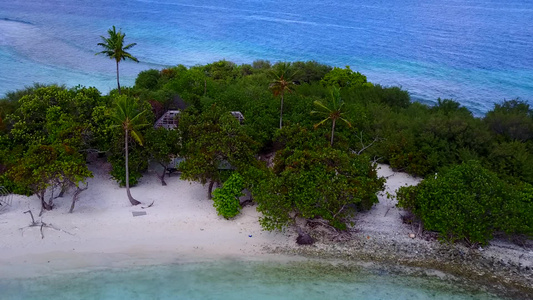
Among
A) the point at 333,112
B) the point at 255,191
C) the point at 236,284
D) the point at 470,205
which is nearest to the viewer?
the point at 236,284

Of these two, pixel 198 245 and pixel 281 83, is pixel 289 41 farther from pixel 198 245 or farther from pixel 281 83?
pixel 198 245

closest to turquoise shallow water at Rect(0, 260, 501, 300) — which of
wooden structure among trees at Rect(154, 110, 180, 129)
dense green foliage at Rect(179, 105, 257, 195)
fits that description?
dense green foliage at Rect(179, 105, 257, 195)

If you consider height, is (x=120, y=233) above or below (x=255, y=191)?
below

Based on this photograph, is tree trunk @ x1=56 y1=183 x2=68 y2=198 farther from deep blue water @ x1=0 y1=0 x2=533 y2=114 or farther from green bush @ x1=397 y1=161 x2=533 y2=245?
deep blue water @ x1=0 y1=0 x2=533 y2=114

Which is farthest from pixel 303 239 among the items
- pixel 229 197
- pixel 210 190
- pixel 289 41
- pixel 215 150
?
pixel 289 41

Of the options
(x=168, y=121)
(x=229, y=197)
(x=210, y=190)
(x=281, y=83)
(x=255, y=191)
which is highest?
(x=281, y=83)

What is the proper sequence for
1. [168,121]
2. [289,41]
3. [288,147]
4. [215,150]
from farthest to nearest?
[289,41], [168,121], [288,147], [215,150]
